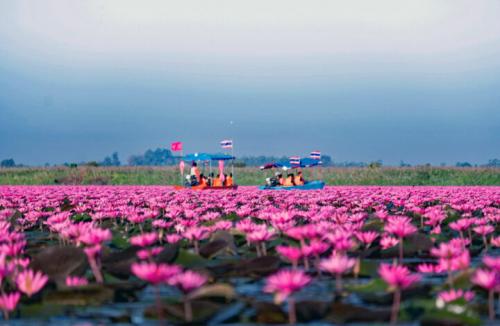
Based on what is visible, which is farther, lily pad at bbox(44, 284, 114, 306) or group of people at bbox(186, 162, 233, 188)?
group of people at bbox(186, 162, 233, 188)

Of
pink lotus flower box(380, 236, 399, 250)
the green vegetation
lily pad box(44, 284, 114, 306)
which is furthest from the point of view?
the green vegetation

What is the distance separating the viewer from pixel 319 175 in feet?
194

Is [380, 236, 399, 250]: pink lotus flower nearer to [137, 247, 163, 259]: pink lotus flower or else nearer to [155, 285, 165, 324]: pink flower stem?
[137, 247, 163, 259]: pink lotus flower

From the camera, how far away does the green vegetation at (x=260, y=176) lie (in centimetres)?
5434

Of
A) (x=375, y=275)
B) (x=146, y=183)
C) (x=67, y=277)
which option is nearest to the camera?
(x=67, y=277)

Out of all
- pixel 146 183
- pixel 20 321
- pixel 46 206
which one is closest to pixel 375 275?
pixel 20 321

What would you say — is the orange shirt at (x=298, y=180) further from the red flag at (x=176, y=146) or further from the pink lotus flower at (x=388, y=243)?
the pink lotus flower at (x=388, y=243)

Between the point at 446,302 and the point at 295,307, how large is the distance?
932mm

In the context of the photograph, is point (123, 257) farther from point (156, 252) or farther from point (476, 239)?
point (476, 239)

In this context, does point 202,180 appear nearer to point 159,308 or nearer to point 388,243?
point 388,243

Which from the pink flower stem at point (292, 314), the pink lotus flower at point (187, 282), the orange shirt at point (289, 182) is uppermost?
the orange shirt at point (289, 182)

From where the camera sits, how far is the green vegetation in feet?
178

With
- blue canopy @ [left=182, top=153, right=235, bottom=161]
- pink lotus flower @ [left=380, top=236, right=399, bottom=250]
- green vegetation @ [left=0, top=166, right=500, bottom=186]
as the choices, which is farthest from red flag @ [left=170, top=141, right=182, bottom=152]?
pink lotus flower @ [left=380, top=236, right=399, bottom=250]

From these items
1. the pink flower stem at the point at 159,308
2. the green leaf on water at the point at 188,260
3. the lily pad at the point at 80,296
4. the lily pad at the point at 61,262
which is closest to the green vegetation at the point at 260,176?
the green leaf on water at the point at 188,260
